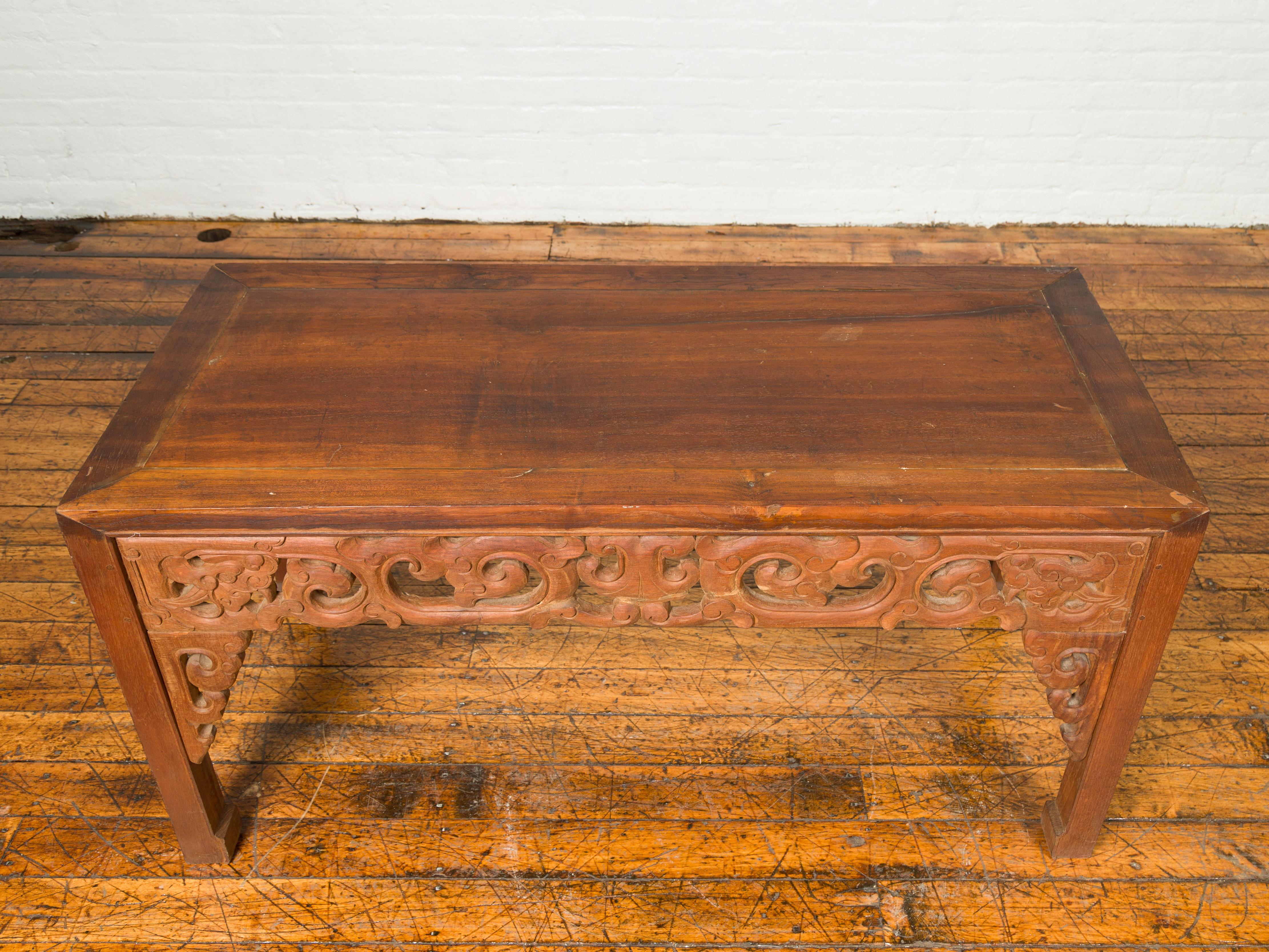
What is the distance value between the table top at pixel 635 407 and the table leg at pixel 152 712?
77mm

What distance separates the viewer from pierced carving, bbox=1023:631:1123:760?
5.65 feet

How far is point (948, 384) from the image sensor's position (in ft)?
6.08

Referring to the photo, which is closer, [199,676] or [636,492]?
[636,492]

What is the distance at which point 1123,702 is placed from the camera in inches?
70.1

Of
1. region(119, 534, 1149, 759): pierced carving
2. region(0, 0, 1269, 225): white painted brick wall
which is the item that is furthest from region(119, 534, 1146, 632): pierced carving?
region(0, 0, 1269, 225): white painted brick wall

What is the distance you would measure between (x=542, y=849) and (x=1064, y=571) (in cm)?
101

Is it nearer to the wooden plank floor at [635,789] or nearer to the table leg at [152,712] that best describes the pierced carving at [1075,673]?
the wooden plank floor at [635,789]

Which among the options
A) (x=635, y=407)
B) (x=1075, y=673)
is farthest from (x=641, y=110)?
(x=1075, y=673)

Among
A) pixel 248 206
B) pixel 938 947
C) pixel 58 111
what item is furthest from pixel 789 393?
pixel 58 111

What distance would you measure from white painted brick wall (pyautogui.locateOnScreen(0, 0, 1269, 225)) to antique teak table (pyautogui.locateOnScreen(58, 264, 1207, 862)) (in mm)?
1858

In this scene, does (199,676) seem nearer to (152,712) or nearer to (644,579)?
(152,712)

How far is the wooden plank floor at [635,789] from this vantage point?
1847 millimetres

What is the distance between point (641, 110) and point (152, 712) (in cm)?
259

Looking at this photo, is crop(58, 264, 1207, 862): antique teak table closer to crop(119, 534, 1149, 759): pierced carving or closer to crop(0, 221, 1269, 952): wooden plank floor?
crop(119, 534, 1149, 759): pierced carving
